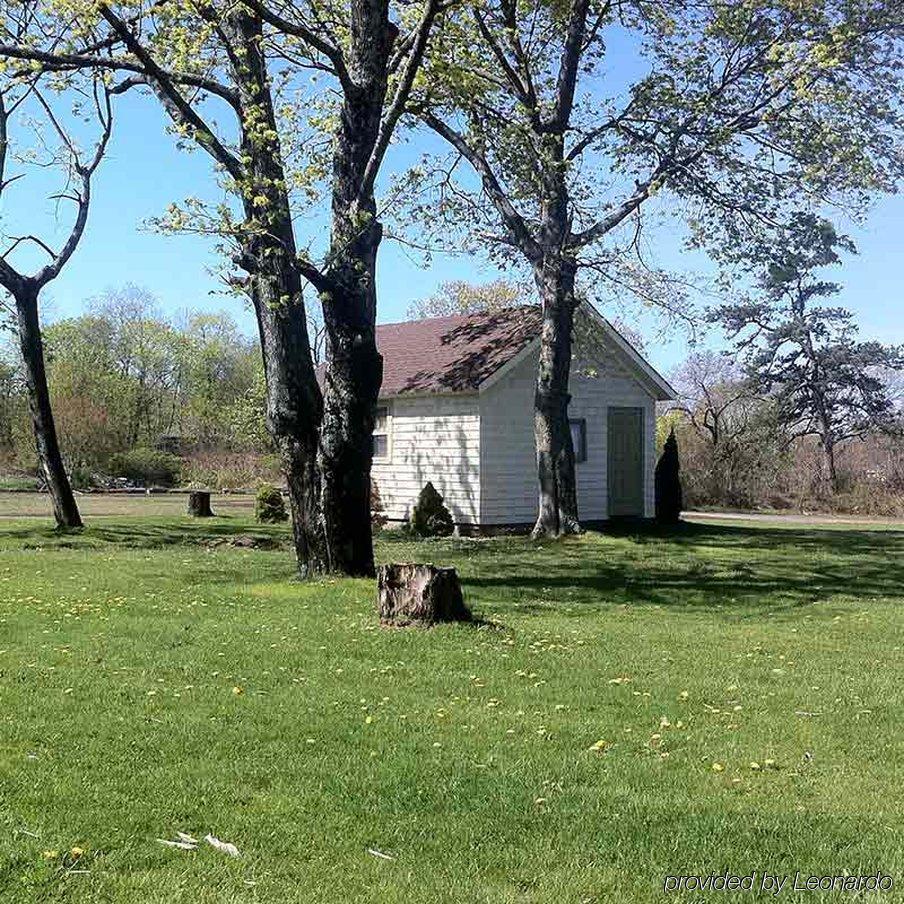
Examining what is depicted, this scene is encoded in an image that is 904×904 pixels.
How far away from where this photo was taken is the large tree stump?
9.42 metres

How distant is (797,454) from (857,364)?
184 inches

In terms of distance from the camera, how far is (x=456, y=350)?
2452 centimetres

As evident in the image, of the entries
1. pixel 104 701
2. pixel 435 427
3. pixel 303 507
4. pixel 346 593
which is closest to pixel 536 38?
pixel 435 427

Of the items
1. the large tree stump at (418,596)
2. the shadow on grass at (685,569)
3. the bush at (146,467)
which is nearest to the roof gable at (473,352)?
the shadow on grass at (685,569)

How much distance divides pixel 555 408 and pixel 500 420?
Answer: 2.19m

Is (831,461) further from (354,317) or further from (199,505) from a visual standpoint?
(354,317)

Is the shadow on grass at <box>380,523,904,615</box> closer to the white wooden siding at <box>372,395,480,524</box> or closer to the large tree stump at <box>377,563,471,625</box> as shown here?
the large tree stump at <box>377,563,471,625</box>

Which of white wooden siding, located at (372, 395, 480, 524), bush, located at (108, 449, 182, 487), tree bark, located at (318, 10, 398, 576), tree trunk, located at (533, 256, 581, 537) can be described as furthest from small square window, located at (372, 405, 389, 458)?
bush, located at (108, 449, 182, 487)

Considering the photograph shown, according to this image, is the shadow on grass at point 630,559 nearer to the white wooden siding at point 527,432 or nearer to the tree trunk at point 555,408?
the tree trunk at point 555,408

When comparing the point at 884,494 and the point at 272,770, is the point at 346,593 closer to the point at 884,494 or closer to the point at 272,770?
the point at 272,770

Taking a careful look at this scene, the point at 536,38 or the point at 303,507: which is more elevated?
the point at 536,38

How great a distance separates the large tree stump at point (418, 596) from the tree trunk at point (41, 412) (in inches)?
528

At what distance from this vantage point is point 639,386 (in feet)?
82.2

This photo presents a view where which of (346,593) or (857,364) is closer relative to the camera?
(346,593)
